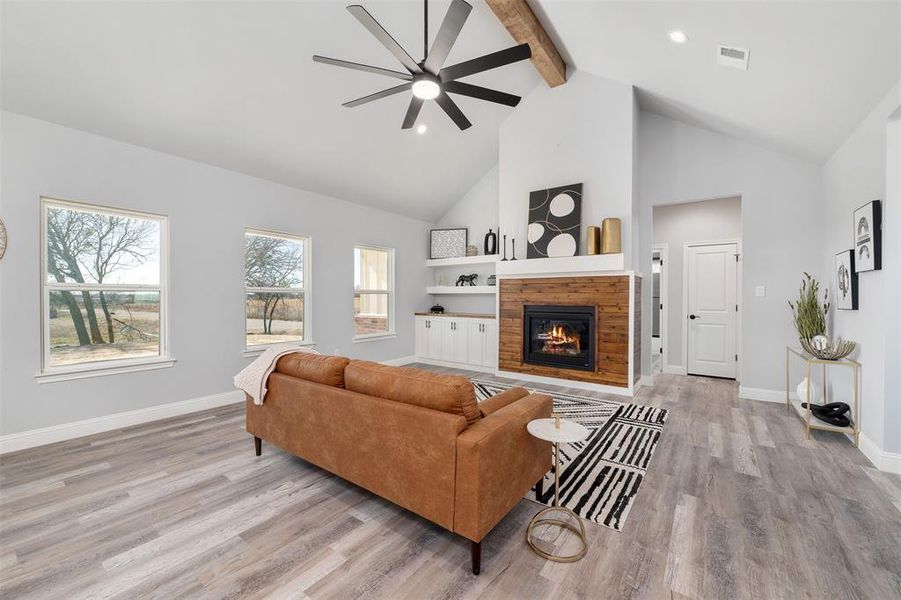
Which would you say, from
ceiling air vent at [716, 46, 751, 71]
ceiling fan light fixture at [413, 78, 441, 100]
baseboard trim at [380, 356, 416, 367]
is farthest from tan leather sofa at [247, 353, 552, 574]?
baseboard trim at [380, 356, 416, 367]

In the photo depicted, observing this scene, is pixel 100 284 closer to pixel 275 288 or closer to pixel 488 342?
pixel 275 288

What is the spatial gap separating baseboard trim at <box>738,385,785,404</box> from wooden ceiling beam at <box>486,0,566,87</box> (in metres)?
4.45

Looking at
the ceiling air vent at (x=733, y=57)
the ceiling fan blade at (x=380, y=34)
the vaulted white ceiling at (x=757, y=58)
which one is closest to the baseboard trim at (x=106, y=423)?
the ceiling fan blade at (x=380, y=34)

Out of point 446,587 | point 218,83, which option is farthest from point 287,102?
point 446,587

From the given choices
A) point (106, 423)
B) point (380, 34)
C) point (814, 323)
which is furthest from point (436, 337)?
point (380, 34)

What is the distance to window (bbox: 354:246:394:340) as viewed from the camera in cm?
605

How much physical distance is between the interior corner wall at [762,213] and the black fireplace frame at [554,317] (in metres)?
1.72

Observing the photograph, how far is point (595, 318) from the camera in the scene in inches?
185

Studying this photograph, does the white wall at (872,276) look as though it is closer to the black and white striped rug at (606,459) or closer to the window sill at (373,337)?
the black and white striped rug at (606,459)

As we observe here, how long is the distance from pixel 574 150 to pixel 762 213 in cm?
229

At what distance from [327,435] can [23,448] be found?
110 inches

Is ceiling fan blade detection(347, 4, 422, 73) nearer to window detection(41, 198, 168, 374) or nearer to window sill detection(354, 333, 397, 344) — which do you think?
window detection(41, 198, 168, 374)

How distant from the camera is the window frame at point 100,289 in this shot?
314 cm

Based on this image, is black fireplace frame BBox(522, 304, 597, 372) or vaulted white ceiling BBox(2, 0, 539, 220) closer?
vaulted white ceiling BBox(2, 0, 539, 220)
